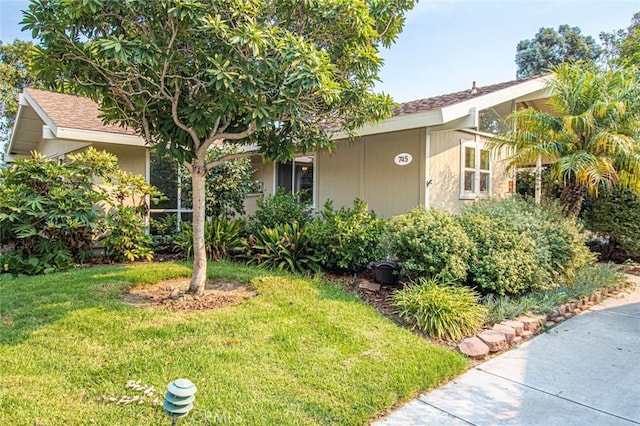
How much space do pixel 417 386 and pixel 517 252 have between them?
10.1 ft

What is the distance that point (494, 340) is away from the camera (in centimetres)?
430

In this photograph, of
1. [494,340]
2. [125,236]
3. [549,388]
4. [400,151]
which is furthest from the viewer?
[400,151]

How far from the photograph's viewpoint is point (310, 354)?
→ 12.2ft

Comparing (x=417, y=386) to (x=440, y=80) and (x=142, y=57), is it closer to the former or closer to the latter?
(x=142, y=57)

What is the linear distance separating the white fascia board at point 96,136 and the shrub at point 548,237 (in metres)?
7.39

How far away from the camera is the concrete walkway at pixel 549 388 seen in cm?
302

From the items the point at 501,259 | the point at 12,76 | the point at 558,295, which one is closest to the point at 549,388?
the point at 501,259

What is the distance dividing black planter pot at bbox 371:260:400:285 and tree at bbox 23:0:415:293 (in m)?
2.38

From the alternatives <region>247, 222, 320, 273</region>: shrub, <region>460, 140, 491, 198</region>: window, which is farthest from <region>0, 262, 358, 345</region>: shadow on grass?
<region>460, 140, 491, 198</region>: window

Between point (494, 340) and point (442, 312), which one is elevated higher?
point (442, 312)

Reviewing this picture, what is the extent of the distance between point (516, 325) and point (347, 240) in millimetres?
2735

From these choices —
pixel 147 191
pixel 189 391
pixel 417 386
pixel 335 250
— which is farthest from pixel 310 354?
pixel 147 191

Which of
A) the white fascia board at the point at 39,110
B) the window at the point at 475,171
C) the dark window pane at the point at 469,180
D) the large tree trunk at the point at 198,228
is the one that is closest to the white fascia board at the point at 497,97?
the window at the point at 475,171

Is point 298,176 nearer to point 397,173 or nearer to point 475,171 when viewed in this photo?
point 397,173
